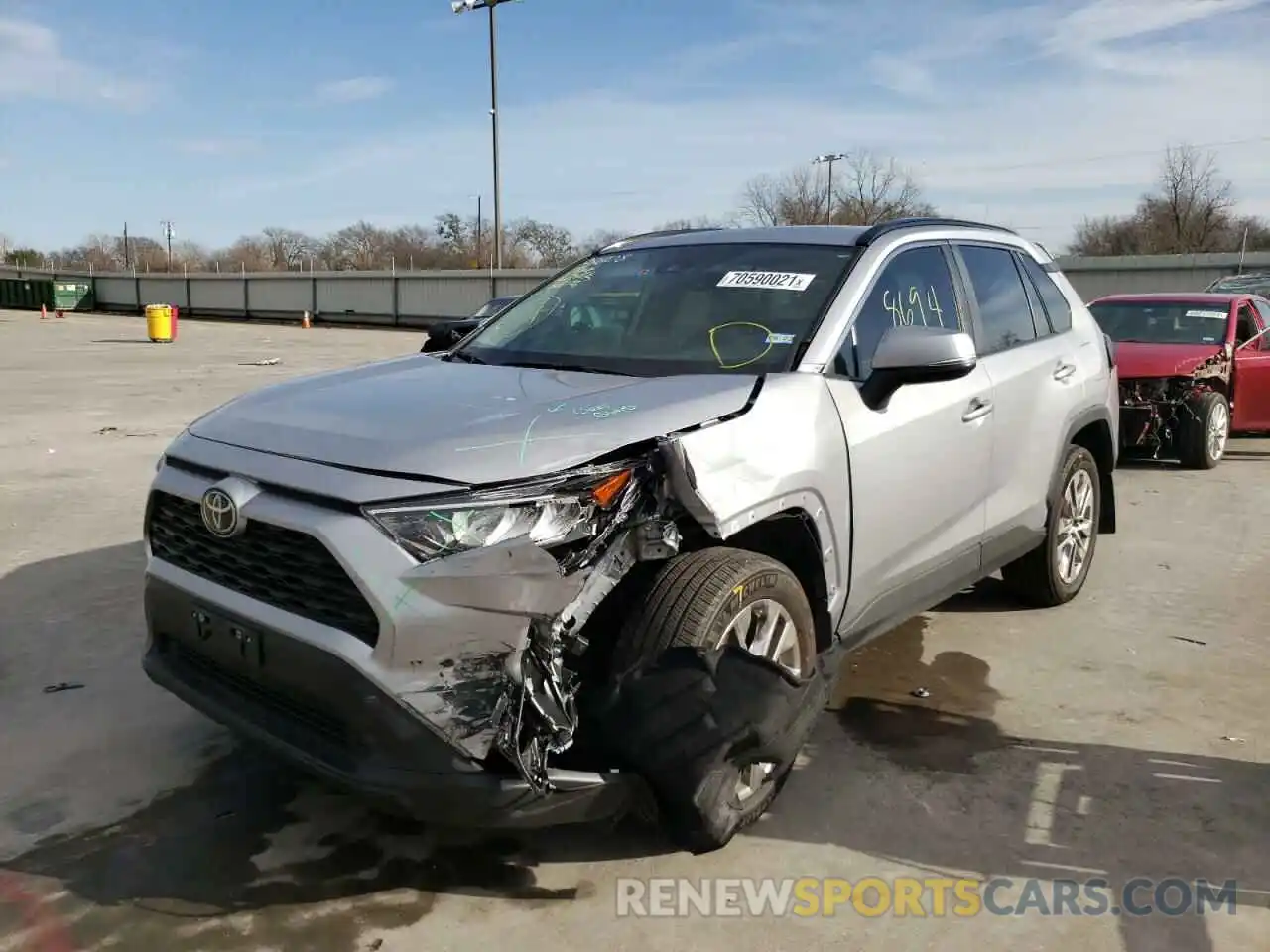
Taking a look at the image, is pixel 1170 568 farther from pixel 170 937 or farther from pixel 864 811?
pixel 170 937

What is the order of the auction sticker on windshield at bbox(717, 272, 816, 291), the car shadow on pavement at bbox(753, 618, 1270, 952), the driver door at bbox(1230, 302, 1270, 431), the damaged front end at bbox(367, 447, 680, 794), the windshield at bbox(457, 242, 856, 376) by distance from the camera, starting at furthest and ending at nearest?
1. the driver door at bbox(1230, 302, 1270, 431)
2. the auction sticker on windshield at bbox(717, 272, 816, 291)
3. the windshield at bbox(457, 242, 856, 376)
4. the car shadow on pavement at bbox(753, 618, 1270, 952)
5. the damaged front end at bbox(367, 447, 680, 794)

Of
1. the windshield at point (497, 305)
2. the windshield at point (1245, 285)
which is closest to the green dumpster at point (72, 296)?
the windshield at point (1245, 285)

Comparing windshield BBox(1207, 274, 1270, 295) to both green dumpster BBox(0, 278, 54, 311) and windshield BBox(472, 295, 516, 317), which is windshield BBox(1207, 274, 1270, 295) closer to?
windshield BBox(472, 295, 516, 317)

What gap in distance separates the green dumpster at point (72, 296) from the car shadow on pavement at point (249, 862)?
57.7m

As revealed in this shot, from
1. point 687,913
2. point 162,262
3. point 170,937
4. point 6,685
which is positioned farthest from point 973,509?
point 162,262

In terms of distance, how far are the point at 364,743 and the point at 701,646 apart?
2.91ft

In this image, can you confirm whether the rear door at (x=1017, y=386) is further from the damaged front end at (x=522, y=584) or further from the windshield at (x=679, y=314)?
the damaged front end at (x=522, y=584)

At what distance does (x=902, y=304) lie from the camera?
12.4ft

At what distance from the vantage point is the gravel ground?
2643mm

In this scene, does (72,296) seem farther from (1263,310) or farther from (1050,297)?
(1050,297)

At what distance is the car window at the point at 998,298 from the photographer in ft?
14.1

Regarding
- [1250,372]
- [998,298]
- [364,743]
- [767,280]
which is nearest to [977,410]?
[998,298]

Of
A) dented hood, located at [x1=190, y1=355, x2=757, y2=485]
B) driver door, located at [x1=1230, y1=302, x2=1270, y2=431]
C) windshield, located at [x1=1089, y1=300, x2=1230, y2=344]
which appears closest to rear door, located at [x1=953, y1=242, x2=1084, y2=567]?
dented hood, located at [x1=190, y1=355, x2=757, y2=485]

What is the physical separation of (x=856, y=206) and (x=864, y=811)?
53965mm
